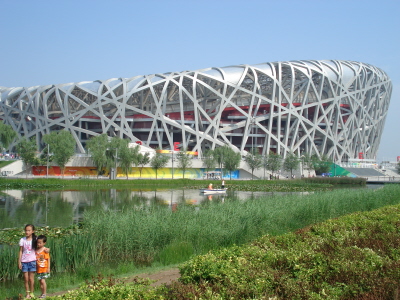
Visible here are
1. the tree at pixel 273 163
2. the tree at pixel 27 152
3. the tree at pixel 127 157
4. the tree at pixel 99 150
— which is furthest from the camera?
the tree at pixel 273 163

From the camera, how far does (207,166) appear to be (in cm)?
6059

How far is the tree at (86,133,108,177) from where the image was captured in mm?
52281

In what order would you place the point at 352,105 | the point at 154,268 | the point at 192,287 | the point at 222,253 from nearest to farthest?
the point at 192,287, the point at 222,253, the point at 154,268, the point at 352,105

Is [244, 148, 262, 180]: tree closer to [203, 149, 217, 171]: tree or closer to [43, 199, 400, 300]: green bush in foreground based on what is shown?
[203, 149, 217, 171]: tree

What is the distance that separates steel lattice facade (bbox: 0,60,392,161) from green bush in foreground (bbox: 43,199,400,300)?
188ft

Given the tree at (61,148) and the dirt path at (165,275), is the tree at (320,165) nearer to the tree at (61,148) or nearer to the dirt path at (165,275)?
the tree at (61,148)

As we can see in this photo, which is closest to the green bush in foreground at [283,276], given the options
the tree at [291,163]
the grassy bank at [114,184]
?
the grassy bank at [114,184]

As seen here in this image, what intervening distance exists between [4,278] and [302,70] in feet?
210

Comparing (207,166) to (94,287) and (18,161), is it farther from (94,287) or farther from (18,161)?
(94,287)

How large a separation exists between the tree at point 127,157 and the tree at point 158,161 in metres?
3.07

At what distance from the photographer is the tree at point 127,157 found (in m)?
53.0

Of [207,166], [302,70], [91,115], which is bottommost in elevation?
[207,166]

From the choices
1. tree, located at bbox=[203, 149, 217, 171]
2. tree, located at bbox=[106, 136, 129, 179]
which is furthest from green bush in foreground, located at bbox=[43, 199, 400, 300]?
tree, located at bbox=[203, 149, 217, 171]

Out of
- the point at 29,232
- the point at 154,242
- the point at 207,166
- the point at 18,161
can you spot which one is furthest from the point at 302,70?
the point at 29,232
